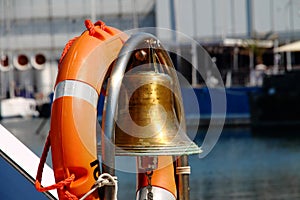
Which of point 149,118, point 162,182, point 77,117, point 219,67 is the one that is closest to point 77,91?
point 77,117

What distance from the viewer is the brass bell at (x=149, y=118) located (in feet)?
15.0

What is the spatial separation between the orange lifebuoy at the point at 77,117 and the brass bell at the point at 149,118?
312 mm

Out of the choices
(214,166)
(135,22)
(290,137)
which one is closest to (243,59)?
(135,22)

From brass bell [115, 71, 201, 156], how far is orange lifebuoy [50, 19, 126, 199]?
31 centimetres

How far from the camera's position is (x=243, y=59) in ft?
108

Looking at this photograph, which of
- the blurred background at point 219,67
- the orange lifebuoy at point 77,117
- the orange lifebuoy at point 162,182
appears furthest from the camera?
the blurred background at point 219,67

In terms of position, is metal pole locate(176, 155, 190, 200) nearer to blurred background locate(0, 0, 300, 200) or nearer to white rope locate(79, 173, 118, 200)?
white rope locate(79, 173, 118, 200)

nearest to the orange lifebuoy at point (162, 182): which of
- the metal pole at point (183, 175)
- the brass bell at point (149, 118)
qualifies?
the metal pole at point (183, 175)

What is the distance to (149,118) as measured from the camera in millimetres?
4688

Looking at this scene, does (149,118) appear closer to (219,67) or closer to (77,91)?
(77,91)

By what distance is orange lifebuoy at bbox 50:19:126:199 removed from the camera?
4211mm

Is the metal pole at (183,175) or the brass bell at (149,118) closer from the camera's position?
the brass bell at (149,118)

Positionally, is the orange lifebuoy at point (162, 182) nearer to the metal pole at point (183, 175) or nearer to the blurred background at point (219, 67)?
the metal pole at point (183, 175)

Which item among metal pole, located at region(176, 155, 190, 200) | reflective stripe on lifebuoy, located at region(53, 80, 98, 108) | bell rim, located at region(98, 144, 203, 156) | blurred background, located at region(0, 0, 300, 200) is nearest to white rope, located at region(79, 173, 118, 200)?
bell rim, located at region(98, 144, 203, 156)
